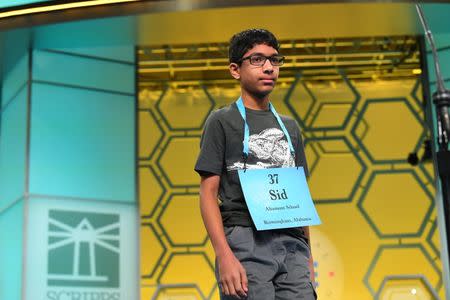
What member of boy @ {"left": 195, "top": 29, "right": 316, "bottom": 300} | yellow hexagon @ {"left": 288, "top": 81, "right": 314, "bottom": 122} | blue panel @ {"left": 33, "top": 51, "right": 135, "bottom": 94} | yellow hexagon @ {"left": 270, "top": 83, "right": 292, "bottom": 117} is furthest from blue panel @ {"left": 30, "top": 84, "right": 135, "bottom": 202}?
boy @ {"left": 195, "top": 29, "right": 316, "bottom": 300}

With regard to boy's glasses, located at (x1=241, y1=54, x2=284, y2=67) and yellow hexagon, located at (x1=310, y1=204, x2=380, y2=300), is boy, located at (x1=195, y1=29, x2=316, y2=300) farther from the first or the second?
yellow hexagon, located at (x1=310, y1=204, x2=380, y2=300)

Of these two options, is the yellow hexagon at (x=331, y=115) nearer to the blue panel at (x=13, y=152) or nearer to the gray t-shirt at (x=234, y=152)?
the blue panel at (x=13, y=152)

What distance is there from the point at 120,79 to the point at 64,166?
74 centimetres

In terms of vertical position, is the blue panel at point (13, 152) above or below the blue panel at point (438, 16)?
below

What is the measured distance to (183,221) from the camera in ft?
19.7

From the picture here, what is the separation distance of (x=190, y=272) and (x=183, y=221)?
384 mm

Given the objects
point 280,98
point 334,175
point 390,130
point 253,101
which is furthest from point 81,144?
point 253,101

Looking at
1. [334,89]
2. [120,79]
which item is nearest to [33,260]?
[120,79]

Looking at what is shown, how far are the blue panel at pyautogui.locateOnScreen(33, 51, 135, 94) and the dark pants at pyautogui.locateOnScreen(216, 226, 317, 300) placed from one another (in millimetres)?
3571

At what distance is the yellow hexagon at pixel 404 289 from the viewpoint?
5.79 meters

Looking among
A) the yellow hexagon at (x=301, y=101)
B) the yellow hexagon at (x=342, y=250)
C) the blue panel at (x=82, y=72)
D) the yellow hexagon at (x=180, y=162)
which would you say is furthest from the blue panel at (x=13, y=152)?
the yellow hexagon at (x=342, y=250)

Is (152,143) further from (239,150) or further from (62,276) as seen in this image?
(239,150)

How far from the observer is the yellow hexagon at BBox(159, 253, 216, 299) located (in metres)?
5.92

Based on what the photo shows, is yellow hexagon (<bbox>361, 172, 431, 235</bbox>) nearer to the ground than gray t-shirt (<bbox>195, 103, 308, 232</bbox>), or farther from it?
farther from it
